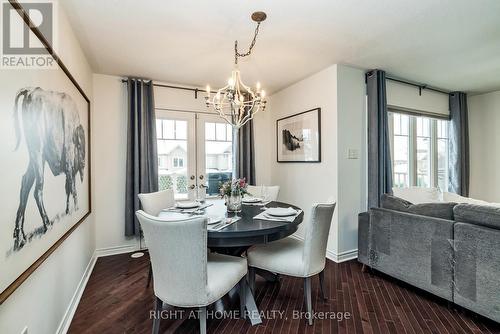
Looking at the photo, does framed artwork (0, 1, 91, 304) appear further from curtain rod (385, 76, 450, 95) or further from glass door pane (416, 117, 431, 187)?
glass door pane (416, 117, 431, 187)

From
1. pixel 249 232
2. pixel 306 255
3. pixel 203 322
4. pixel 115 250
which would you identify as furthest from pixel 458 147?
pixel 115 250

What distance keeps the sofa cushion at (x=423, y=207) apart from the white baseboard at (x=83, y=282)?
308 centimetres

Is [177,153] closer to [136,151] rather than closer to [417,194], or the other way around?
[136,151]

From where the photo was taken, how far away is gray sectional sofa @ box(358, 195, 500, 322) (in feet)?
5.99

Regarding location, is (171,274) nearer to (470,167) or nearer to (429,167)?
(429,167)

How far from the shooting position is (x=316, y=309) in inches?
82.9

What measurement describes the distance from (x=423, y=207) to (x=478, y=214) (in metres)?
0.41

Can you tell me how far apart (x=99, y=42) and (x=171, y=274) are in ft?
7.93

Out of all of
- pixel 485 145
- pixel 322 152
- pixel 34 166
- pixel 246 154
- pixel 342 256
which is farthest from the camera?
pixel 485 145

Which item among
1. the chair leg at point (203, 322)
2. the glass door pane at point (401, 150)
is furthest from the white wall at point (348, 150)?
the chair leg at point (203, 322)

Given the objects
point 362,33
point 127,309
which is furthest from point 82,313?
point 362,33

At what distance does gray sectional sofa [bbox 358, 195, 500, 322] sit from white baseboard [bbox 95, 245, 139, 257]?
315 centimetres

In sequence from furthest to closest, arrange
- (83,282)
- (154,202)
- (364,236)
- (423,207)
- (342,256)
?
(342,256), (364,236), (154,202), (83,282), (423,207)

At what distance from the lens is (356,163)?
3318 millimetres
